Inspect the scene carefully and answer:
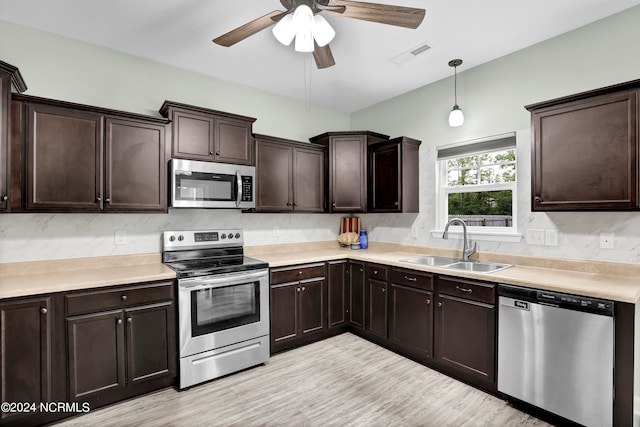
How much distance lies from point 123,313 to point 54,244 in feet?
2.94

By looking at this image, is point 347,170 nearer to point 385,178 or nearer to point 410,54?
point 385,178

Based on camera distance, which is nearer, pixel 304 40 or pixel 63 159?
pixel 304 40

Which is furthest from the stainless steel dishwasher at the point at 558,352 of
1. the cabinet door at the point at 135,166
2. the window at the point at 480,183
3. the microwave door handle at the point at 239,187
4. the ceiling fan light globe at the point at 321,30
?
the cabinet door at the point at 135,166

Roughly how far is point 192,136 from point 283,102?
144cm

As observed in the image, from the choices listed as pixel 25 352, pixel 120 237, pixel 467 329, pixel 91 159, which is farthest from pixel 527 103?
pixel 25 352

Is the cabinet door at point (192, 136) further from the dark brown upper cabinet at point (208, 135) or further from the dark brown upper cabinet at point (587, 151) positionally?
the dark brown upper cabinet at point (587, 151)

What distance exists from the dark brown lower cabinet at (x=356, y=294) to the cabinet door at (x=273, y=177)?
3.20 ft

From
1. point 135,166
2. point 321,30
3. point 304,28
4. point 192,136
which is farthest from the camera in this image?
point 192,136

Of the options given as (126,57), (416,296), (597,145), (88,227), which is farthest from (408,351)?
(126,57)

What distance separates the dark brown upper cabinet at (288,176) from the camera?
3418 millimetres

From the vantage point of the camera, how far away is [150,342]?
95.6 inches

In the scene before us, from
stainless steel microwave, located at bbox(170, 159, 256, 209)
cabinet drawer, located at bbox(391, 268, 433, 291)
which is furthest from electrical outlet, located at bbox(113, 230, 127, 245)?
cabinet drawer, located at bbox(391, 268, 433, 291)

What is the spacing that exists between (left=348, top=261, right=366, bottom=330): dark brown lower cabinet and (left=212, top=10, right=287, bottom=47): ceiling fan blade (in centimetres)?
237

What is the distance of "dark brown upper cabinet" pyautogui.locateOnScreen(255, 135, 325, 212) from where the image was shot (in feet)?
11.2
